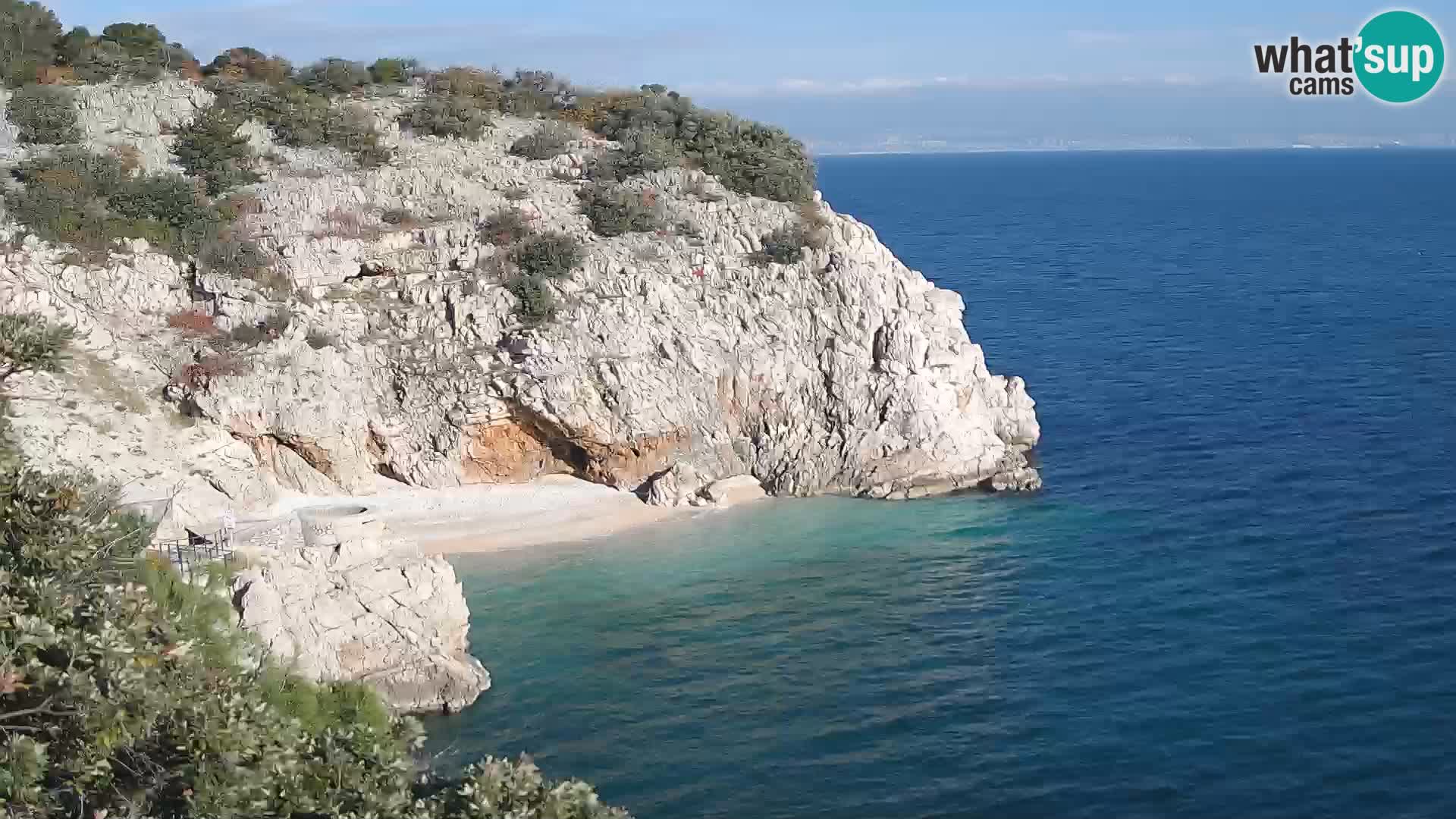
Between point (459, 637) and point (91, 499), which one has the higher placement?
point (91, 499)

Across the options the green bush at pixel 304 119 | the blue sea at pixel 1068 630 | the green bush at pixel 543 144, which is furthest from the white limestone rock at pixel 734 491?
the green bush at pixel 304 119

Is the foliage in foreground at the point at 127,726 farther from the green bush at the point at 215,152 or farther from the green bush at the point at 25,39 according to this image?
the green bush at the point at 25,39

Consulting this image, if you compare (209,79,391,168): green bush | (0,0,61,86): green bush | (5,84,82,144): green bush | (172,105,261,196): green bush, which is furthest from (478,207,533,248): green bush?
(0,0,61,86): green bush

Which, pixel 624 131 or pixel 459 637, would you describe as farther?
pixel 624 131

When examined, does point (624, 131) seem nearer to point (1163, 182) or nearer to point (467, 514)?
point (467, 514)

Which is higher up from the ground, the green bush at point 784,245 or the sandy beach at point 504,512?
the green bush at point 784,245

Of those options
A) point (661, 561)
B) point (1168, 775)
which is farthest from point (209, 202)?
point (1168, 775)
